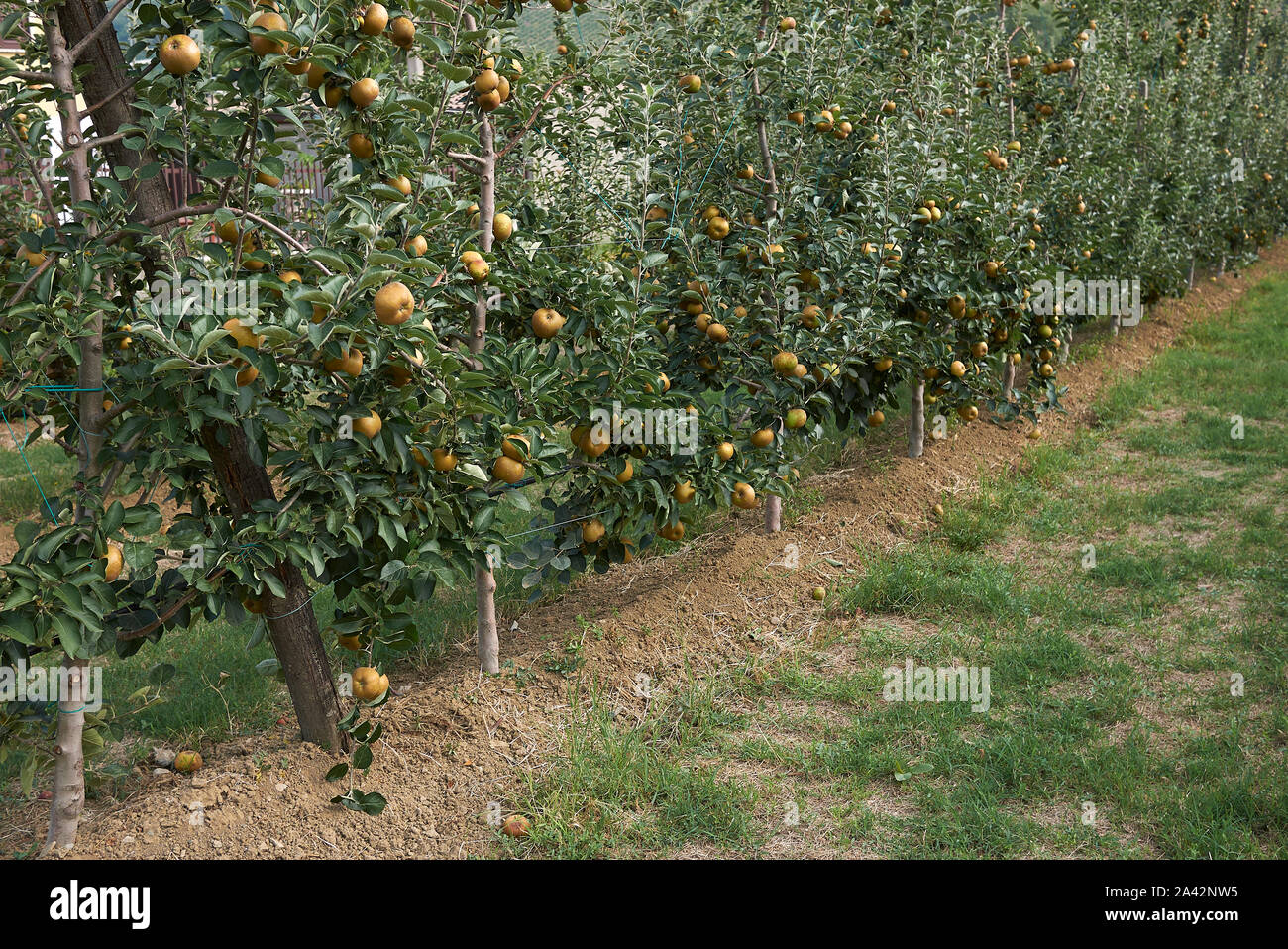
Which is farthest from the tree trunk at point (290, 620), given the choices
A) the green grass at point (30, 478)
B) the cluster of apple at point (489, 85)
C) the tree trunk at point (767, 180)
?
the green grass at point (30, 478)

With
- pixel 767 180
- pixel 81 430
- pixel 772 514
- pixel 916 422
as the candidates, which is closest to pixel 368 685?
pixel 81 430

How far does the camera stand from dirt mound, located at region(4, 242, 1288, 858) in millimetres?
2873

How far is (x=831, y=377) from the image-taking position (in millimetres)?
4438

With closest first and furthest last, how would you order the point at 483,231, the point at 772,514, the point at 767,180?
1. the point at 483,231
2. the point at 767,180
3. the point at 772,514

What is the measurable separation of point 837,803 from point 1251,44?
51.1 ft

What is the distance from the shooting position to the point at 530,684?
358cm

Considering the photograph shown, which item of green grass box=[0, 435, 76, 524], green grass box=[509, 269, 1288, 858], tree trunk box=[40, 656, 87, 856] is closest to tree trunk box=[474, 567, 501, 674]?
green grass box=[509, 269, 1288, 858]

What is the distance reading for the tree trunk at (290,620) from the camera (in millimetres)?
2822

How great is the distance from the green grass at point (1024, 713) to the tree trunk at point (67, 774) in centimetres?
123

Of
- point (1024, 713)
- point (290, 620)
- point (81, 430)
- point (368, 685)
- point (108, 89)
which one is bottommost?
point (1024, 713)

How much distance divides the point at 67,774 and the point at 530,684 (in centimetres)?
144

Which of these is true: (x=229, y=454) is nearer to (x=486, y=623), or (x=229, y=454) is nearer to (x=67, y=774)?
(x=67, y=774)

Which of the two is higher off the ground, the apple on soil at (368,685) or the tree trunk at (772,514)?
the tree trunk at (772,514)

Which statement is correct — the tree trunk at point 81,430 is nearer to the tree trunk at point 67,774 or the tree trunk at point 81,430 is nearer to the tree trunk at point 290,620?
the tree trunk at point 67,774
